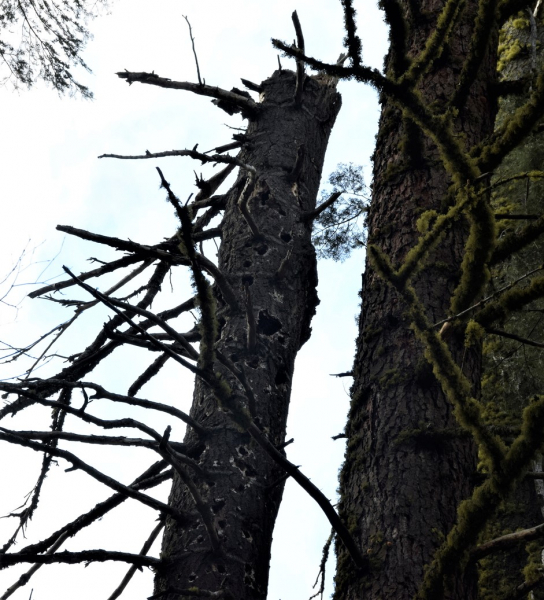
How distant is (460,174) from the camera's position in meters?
1.93

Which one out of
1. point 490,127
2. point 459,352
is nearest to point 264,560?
point 459,352

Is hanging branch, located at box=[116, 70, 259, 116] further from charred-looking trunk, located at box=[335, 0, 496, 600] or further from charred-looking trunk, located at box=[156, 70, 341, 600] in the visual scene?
charred-looking trunk, located at box=[335, 0, 496, 600]

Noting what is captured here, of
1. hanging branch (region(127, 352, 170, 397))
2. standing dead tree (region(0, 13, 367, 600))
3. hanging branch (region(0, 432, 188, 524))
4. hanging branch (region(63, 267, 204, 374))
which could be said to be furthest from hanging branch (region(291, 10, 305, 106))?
hanging branch (region(0, 432, 188, 524))

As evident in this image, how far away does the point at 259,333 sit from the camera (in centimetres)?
337

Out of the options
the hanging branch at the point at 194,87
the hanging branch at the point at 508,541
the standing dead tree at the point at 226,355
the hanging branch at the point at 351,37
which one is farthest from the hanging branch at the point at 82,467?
the hanging branch at the point at 194,87

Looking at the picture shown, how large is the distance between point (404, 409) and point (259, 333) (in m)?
1.20

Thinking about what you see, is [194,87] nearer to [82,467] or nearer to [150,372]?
[150,372]

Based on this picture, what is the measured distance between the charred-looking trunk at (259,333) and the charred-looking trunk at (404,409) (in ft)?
1.59

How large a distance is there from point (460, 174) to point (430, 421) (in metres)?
0.86

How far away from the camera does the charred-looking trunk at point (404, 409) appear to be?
2.03 m

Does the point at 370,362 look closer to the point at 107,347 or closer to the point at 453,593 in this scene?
the point at 453,593

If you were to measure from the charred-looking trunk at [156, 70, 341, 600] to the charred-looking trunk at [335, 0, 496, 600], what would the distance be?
0.48 metres

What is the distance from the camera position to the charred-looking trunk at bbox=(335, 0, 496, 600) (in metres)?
2.03

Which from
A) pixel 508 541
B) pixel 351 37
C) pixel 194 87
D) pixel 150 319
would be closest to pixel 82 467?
pixel 150 319
